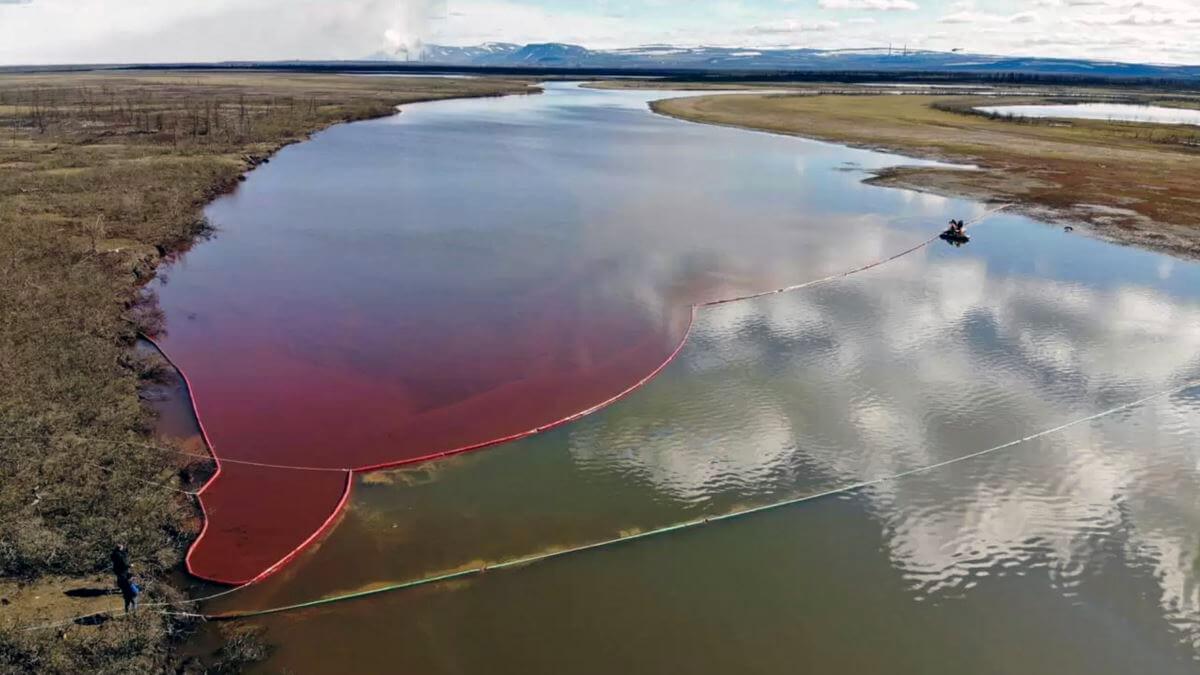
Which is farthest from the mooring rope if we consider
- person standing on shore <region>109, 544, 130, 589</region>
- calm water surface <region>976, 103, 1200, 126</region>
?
calm water surface <region>976, 103, 1200, 126</region>

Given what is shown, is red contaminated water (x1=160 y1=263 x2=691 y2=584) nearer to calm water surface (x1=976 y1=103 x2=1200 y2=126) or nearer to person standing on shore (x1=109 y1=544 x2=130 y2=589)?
person standing on shore (x1=109 y1=544 x2=130 y2=589)

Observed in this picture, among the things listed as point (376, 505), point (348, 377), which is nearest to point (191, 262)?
A: point (348, 377)

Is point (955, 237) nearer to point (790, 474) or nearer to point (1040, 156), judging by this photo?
point (790, 474)

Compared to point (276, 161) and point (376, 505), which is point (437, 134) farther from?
point (376, 505)

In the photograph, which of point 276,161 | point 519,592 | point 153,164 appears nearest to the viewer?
point 519,592

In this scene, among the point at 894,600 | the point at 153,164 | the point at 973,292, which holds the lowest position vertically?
the point at 894,600

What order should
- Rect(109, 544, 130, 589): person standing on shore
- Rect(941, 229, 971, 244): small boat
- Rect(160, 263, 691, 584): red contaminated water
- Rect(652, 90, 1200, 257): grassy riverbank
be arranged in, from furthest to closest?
Rect(652, 90, 1200, 257): grassy riverbank → Rect(941, 229, 971, 244): small boat → Rect(160, 263, 691, 584): red contaminated water → Rect(109, 544, 130, 589): person standing on shore
